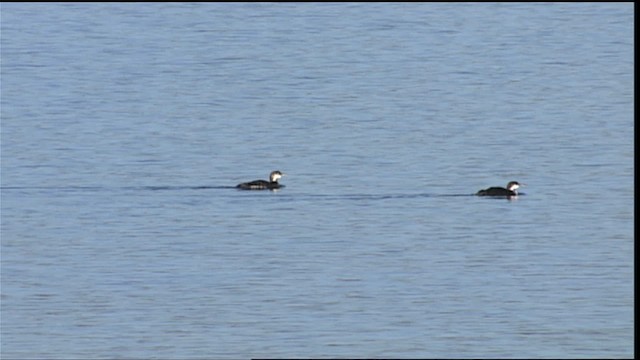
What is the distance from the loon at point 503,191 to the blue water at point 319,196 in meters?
0.14

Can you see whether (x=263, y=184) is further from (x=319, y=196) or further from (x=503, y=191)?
(x=503, y=191)

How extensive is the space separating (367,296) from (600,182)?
10607mm

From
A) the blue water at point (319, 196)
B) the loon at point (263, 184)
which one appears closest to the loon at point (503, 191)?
the blue water at point (319, 196)

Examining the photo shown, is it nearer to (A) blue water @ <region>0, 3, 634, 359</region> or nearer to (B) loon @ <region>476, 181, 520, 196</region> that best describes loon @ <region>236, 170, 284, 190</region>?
(A) blue water @ <region>0, 3, 634, 359</region>

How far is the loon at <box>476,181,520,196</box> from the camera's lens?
104ft

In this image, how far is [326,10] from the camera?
74500mm

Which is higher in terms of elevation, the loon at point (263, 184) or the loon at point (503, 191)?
the loon at point (263, 184)

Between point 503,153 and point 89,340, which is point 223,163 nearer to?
point 503,153

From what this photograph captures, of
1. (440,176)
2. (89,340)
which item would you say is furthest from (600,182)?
(89,340)

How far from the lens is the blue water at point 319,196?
21453mm

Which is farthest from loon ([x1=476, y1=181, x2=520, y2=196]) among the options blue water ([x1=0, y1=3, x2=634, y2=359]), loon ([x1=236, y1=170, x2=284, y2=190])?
loon ([x1=236, y1=170, x2=284, y2=190])

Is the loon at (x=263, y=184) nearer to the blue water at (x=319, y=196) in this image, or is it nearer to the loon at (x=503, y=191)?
the blue water at (x=319, y=196)

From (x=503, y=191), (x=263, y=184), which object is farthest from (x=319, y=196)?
(x=503, y=191)

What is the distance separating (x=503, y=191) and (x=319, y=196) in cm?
256
